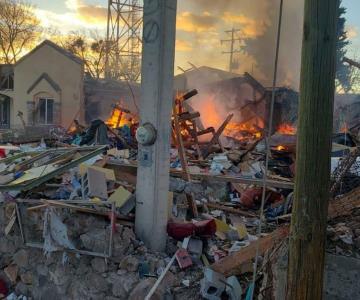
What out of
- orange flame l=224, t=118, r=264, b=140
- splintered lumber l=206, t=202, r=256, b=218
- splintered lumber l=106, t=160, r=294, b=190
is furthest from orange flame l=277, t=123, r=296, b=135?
splintered lumber l=206, t=202, r=256, b=218

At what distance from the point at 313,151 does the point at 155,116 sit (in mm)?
3508

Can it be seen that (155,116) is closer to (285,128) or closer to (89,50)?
(285,128)

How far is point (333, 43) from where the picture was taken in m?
2.35

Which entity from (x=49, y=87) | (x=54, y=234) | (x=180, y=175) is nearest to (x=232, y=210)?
(x=180, y=175)

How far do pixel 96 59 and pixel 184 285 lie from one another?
48521 millimetres

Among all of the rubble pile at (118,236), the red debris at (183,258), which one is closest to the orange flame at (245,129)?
the rubble pile at (118,236)

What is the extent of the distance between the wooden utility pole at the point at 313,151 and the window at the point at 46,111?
2716 centimetres

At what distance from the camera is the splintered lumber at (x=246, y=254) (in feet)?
14.7

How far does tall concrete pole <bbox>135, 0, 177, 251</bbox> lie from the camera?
5.58m

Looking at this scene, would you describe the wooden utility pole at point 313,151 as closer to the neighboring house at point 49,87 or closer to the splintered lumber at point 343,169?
the splintered lumber at point 343,169

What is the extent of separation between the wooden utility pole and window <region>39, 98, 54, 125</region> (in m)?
27.2

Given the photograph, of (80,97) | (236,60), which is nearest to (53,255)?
(80,97)

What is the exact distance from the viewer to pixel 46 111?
28562mm

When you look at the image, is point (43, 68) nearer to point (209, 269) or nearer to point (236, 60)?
point (236, 60)
